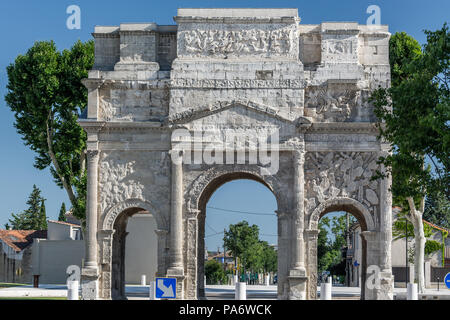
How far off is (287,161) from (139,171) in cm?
604

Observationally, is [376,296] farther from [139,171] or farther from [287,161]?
[139,171]

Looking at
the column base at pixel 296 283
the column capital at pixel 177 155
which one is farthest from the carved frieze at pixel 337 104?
the column base at pixel 296 283

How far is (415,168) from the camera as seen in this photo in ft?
88.7

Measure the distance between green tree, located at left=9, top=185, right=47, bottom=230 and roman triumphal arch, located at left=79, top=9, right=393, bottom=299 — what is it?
52101mm

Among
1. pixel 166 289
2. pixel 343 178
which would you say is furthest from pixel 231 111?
pixel 166 289

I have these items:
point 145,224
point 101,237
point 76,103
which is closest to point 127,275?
point 145,224

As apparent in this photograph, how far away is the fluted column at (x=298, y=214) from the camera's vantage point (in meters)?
31.0

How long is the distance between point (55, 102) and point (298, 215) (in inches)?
713

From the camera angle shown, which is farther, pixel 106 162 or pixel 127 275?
pixel 127 275

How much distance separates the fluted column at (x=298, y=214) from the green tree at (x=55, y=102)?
50.5 feet

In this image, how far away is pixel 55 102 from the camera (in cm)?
4347

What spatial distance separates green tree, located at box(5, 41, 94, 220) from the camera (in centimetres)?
4284

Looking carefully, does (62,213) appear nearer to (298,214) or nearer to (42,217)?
(42,217)

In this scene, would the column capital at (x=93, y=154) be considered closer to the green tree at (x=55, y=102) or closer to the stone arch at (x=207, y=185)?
the stone arch at (x=207, y=185)
